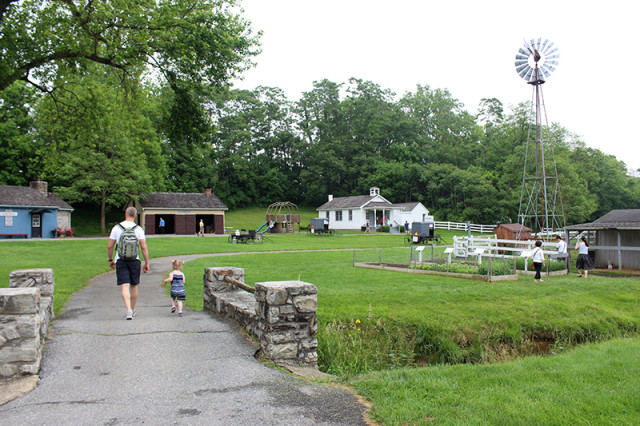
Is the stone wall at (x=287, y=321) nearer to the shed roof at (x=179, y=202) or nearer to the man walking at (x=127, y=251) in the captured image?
the man walking at (x=127, y=251)

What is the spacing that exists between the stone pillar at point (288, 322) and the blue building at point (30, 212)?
3635cm

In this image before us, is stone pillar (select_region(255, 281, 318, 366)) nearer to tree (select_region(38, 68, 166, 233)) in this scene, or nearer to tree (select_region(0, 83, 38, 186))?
tree (select_region(38, 68, 166, 233))

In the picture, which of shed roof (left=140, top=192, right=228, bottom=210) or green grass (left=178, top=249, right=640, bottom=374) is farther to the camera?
shed roof (left=140, top=192, right=228, bottom=210)

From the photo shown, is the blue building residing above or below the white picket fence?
above

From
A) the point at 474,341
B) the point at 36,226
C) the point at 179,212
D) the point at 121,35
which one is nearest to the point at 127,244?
the point at 474,341

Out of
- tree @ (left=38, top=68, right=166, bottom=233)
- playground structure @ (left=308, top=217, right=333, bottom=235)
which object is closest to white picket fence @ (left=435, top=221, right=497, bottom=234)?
playground structure @ (left=308, top=217, right=333, bottom=235)

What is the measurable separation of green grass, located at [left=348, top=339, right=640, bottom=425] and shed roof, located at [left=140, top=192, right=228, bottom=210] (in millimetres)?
41478

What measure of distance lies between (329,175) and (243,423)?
70216mm

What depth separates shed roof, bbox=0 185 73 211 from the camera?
3603 cm

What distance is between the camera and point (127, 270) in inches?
320

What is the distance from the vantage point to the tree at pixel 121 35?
13828 millimetres

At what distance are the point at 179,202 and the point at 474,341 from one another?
40.4 m

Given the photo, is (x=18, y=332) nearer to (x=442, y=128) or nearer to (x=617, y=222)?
(x=617, y=222)

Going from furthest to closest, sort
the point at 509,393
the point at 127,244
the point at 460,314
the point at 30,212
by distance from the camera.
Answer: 1. the point at 30,212
2. the point at 460,314
3. the point at 127,244
4. the point at 509,393
